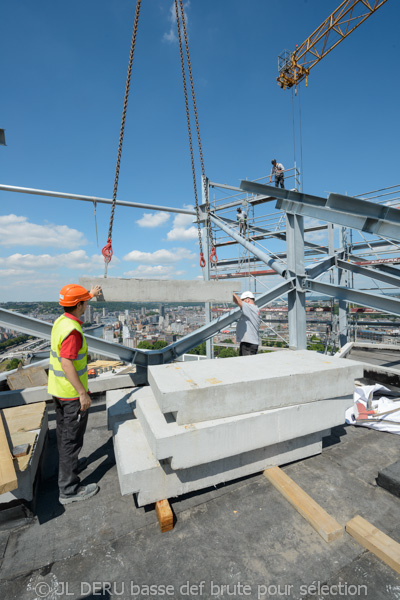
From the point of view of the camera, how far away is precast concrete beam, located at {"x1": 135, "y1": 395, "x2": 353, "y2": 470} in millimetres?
2088

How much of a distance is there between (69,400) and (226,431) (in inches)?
58.1

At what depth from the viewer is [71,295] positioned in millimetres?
2732

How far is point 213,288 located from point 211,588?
11.7ft

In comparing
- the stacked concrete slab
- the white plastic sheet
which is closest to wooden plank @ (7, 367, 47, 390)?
the stacked concrete slab

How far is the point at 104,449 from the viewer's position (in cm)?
338


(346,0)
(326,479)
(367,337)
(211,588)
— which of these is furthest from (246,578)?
(346,0)

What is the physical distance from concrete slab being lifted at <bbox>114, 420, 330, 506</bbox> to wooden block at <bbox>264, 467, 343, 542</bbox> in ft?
0.48

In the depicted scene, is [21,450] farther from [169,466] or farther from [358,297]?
[358,297]

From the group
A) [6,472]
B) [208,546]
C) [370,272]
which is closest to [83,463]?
[6,472]

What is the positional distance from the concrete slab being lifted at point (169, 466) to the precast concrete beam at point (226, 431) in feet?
0.45

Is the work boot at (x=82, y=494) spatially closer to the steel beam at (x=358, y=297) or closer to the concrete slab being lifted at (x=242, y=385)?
the concrete slab being lifted at (x=242, y=385)

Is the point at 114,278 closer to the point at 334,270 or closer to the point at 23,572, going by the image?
the point at 23,572

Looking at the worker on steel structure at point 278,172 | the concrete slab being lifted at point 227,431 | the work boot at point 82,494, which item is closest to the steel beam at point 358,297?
the concrete slab being lifted at point 227,431

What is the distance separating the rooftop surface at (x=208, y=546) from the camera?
5.50 feet
